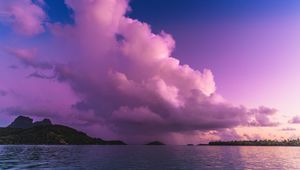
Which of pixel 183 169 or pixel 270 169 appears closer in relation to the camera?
pixel 183 169

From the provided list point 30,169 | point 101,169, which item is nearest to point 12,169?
point 30,169

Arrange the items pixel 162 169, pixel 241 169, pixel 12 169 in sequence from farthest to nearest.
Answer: pixel 241 169
pixel 162 169
pixel 12 169

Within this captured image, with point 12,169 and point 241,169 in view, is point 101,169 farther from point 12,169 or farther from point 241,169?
point 241,169

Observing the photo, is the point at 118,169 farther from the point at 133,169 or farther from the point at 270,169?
the point at 270,169

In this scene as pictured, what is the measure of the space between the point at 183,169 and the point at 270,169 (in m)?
33.3

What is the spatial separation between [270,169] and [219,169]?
20.7 m

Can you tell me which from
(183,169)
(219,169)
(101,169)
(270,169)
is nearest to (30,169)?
(101,169)

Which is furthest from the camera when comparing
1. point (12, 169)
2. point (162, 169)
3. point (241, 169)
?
point (241, 169)

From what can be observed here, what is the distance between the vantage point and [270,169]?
115 m

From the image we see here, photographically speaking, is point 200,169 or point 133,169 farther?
point 200,169

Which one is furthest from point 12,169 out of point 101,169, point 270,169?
point 270,169

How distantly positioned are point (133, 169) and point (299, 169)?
61.7 m

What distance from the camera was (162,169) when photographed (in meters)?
104

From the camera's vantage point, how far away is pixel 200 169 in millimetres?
106625
